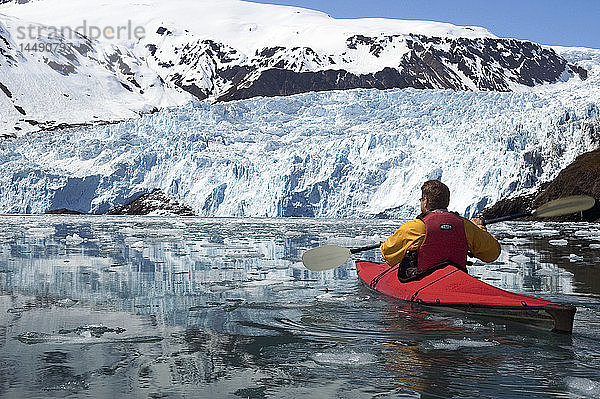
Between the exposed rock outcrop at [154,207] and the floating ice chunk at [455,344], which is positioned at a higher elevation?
the exposed rock outcrop at [154,207]

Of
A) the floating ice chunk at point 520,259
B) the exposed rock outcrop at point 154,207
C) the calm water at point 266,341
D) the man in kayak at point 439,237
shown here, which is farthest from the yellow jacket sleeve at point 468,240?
the exposed rock outcrop at point 154,207

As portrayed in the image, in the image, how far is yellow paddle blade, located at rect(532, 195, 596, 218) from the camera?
473cm

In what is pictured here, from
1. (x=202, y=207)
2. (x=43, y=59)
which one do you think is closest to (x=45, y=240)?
(x=202, y=207)

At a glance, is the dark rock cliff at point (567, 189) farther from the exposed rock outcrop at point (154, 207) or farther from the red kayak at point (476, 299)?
the red kayak at point (476, 299)

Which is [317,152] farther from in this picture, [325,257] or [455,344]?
[455,344]

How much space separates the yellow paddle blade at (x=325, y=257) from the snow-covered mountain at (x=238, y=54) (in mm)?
73401

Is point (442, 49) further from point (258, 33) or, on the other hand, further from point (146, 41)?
point (146, 41)

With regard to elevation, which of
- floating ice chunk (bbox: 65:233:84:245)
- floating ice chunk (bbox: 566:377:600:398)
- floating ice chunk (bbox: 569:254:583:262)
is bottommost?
floating ice chunk (bbox: 566:377:600:398)

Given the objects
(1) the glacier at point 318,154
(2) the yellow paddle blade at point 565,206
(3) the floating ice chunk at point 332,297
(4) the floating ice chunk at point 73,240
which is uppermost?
(1) the glacier at point 318,154

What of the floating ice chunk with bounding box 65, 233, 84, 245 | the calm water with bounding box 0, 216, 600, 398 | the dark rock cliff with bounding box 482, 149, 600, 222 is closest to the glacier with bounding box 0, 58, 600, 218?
the dark rock cliff with bounding box 482, 149, 600, 222

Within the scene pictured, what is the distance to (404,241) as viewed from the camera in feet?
13.7

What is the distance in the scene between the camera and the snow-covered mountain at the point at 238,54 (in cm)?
8219

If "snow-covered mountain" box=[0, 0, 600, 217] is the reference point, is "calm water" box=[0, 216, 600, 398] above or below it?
below

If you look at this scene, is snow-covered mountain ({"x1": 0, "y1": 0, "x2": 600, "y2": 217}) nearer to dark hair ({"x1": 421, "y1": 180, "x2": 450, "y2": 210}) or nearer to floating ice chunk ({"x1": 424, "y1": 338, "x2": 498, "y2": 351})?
dark hair ({"x1": 421, "y1": 180, "x2": 450, "y2": 210})
